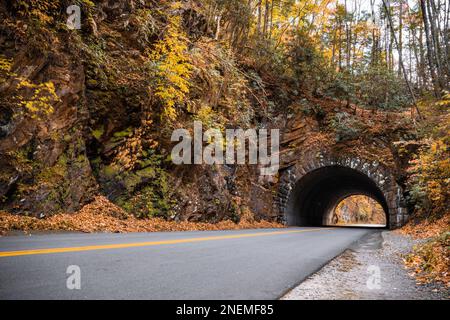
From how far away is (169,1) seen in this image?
581 inches

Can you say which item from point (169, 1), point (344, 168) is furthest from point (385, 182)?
point (169, 1)

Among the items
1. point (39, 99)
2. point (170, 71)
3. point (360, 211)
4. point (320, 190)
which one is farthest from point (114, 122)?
point (360, 211)

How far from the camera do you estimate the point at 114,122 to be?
37.6ft

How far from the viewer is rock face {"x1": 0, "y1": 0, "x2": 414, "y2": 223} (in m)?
8.12

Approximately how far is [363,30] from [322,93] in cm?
Answer: 1116

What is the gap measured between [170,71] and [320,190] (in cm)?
1717

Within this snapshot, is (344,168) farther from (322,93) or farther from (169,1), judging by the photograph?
(169,1)

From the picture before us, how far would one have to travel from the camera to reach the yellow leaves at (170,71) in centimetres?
1163

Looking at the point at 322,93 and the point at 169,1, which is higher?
the point at 169,1

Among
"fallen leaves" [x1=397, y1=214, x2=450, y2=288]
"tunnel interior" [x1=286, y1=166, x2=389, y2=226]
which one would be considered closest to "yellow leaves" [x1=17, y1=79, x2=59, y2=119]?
"fallen leaves" [x1=397, y1=214, x2=450, y2=288]

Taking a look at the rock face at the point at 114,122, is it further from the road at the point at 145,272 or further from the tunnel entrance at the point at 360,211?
the tunnel entrance at the point at 360,211

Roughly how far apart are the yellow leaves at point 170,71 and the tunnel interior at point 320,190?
33.9 feet

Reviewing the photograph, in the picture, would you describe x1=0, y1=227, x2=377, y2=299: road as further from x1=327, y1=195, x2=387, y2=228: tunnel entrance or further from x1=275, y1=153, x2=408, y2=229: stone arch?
x1=327, y1=195, x2=387, y2=228: tunnel entrance

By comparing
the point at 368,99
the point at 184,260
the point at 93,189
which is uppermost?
the point at 368,99
